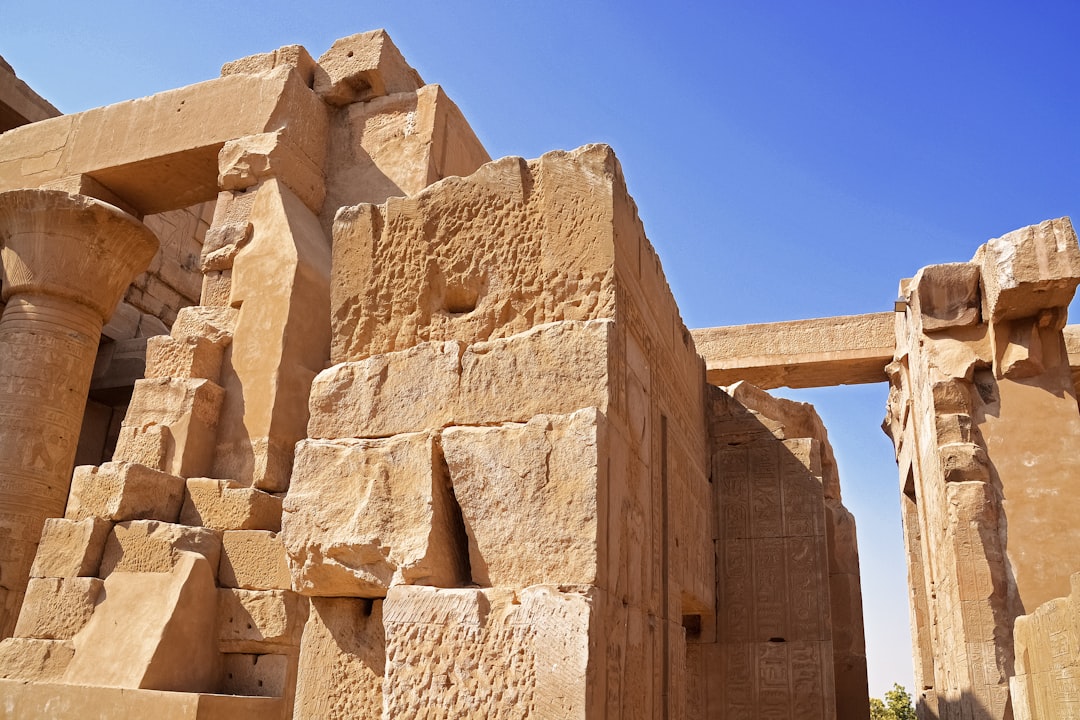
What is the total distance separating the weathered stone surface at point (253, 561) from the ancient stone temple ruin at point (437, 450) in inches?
1.0

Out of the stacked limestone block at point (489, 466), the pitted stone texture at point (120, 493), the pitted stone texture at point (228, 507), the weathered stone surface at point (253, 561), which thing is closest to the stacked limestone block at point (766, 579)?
the stacked limestone block at point (489, 466)

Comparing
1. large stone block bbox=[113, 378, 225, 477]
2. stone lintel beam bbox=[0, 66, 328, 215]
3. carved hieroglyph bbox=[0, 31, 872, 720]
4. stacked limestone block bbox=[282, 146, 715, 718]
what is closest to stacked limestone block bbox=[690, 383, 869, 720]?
carved hieroglyph bbox=[0, 31, 872, 720]

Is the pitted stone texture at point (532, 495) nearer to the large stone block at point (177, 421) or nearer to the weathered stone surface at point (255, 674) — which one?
the weathered stone surface at point (255, 674)

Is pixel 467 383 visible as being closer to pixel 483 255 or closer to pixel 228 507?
pixel 483 255

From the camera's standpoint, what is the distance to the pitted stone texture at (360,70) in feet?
23.7

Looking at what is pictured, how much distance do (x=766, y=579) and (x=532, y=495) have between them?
329cm

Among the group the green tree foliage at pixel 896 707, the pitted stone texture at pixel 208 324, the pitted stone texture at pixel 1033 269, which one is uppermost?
the pitted stone texture at pixel 1033 269

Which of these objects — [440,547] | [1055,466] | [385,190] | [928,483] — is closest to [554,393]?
[440,547]

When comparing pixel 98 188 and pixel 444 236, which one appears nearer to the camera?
pixel 444 236

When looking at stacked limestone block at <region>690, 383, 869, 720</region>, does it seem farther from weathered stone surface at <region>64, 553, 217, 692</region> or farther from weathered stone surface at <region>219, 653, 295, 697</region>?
weathered stone surface at <region>64, 553, 217, 692</region>

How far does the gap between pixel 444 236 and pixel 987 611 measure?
481cm

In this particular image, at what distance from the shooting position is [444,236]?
3424mm

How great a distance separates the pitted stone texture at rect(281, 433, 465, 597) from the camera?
2.91 m

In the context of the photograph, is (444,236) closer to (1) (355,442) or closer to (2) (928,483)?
(1) (355,442)
